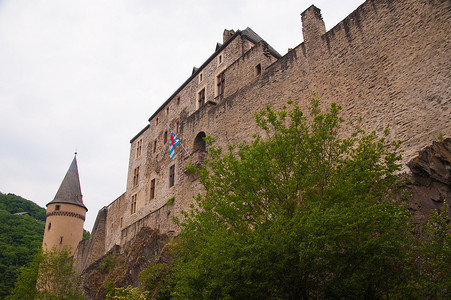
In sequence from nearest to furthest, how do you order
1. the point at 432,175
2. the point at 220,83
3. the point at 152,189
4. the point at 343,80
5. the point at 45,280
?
the point at 432,175, the point at 343,80, the point at 220,83, the point at 45,280, the point at 152,189

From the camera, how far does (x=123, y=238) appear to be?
88.8ft

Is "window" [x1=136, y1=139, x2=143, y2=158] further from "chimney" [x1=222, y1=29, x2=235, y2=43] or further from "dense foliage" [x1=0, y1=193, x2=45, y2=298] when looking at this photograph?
"dense foliage" [x1=0, y1=193, x2=45, y2=298]

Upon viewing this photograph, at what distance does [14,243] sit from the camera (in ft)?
145

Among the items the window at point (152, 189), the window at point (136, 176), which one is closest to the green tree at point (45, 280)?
the window at point (152, 189)

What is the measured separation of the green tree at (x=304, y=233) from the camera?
25.7 feet

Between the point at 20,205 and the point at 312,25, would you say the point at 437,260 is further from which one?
the point at 20,205

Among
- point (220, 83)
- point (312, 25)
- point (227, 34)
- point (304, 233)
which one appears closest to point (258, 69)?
point (312, 25)

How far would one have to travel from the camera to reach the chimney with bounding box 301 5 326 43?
15422 mm

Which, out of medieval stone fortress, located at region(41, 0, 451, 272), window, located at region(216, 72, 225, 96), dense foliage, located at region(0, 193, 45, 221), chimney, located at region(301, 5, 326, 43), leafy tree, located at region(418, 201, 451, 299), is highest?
Answer: dense foliage, located at region(0, 193, 45, 221)

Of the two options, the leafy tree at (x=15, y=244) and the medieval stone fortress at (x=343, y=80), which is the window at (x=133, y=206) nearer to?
the medieval stone fortress at (x=343, y=80)

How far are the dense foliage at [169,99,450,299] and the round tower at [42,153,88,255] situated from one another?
2859cm

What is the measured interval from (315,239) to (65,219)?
33431mm

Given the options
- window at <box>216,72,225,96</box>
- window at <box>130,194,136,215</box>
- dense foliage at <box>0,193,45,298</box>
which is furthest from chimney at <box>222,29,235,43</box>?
dense foliage at <box>0,193,45,298</box>

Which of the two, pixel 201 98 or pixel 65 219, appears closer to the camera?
pixel 201 98
